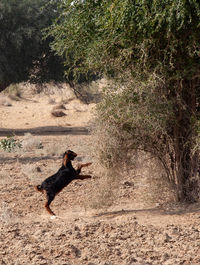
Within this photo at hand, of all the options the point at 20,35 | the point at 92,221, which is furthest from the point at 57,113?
the point at 92,221

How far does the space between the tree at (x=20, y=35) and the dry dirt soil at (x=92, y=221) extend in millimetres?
7107

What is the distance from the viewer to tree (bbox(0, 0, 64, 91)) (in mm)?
21172

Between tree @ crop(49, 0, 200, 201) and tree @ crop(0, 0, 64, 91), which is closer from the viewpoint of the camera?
tree @ crop(49, 0, 200, 201)

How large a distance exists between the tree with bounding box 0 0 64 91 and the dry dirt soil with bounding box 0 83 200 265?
280 inches

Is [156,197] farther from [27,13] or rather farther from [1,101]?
[1,101]

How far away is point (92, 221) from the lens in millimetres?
7668

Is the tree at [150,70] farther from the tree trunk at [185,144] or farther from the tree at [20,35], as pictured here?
the tree at [20,35]

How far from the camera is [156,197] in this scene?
910cm

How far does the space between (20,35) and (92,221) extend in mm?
14580

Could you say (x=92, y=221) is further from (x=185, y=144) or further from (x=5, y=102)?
(x=5, y=102)

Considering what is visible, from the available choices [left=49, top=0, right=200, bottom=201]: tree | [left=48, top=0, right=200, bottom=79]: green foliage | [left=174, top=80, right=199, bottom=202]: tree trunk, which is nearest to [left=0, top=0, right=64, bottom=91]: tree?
[left=48, top=0, right=200, bottom=79]: green foliage

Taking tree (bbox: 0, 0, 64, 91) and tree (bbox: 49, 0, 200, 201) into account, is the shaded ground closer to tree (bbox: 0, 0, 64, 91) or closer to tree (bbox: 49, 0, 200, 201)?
tree (bbox: 0, 0, 64, 91)

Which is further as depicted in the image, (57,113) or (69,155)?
(57,113)

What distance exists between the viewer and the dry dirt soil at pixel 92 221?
19.2 ft
